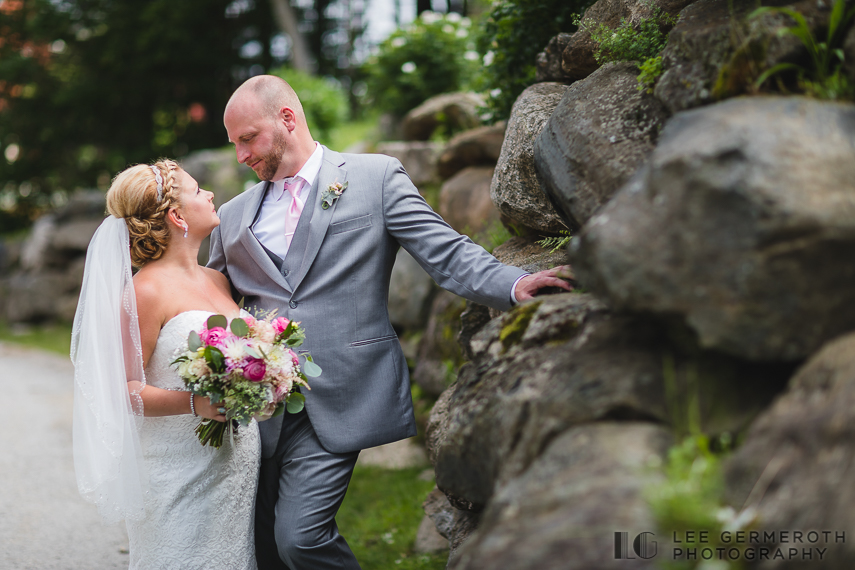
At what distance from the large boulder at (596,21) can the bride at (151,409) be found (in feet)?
7.44

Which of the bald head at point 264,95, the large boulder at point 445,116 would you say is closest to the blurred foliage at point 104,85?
the large boulder at point 445,116

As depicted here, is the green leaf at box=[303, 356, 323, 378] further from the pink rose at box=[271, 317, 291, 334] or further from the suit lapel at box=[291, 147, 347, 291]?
the suit lapel at box=[291, 147, 347, 291]

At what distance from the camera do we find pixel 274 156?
139 inches

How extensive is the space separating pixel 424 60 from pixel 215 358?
6.87 m

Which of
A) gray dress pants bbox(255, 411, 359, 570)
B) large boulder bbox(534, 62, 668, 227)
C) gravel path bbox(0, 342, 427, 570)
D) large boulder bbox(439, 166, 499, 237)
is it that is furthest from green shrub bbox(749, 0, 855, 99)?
gravel path bbox(0, 342, 427, 570)

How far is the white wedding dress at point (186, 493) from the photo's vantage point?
3195mm

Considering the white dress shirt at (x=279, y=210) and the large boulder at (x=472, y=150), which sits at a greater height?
the white dress shirt at (x=279, y=210)

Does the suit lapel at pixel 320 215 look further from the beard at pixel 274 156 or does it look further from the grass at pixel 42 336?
the grass at pixel 42 336

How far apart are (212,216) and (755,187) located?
2.75 m

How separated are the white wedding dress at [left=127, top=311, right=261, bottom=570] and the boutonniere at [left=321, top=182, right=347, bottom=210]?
2.70 feet

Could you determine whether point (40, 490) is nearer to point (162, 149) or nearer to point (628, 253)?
point (628, 253)

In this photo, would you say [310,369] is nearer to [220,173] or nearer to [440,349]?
[440,349]

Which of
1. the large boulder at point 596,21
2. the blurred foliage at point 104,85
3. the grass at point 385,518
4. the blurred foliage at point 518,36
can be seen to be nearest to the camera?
the large boulder at point 596,21

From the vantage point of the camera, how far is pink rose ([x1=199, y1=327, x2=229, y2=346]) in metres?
2.84
